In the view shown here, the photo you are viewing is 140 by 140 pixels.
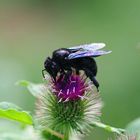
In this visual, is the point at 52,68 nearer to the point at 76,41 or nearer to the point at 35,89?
the point at 35,89

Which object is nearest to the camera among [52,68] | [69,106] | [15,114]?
[15,114]

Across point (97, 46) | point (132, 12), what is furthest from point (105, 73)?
point (97, 46)

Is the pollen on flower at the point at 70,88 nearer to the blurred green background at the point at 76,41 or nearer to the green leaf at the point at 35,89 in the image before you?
the green leaf at the point at 35,89

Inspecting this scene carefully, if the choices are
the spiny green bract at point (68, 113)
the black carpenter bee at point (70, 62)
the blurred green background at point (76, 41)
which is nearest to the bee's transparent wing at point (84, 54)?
the black carpenter bee at point (70, 62)

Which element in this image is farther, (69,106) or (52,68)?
(69,106)

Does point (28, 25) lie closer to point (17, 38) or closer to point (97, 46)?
point (17, 38)

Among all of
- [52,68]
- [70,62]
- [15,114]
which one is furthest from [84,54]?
[15,114]

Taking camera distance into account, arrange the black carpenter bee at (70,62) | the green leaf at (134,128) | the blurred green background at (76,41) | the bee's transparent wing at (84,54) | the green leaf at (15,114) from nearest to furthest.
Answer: the green leaf at (15,114) < the bee's transparent wing at (84,54) < the black carpenter bee at (70,62) < the green leaf at (134,128) < the blurred green background at (76,41)
